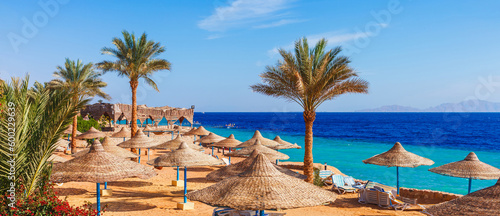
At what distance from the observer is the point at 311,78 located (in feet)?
53.2

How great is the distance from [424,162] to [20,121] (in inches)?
556

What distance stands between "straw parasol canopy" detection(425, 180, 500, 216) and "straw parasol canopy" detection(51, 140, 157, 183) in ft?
26.5

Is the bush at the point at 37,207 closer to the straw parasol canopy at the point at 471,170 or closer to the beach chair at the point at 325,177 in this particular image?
the straw parasol canopy at the point at 471,170

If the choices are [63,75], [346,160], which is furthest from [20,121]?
[346,160]

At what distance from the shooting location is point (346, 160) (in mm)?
35344

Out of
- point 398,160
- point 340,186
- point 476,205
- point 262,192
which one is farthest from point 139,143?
point 476,205

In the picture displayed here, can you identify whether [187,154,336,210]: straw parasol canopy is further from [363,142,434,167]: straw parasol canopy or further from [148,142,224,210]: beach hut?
[363,142,434,167]: straw parasol canopy

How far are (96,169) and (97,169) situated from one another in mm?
27

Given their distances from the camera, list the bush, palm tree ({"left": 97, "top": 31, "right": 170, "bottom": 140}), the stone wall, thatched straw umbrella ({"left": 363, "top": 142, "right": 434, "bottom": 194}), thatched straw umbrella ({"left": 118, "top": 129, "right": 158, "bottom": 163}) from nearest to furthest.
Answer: the bush, thatched straw umbrella ({"left": 363, "top": 142, "right": 434, "bottom": 194}), the stone wall, thatched straw umbrella ({"left": 118, "top": 129, "right": 158, "bottom": 163}), palm tree ({"left": 97, "top": 31, "right": 170, "bottom": 140})

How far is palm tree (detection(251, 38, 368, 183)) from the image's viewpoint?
53.2 ft

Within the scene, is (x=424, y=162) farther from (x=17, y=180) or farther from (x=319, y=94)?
(x=17, y=180)

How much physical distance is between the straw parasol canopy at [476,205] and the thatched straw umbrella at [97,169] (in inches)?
318

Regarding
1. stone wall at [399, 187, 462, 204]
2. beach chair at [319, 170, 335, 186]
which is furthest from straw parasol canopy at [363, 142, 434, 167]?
beach chair at [319, 170, 335, 186]

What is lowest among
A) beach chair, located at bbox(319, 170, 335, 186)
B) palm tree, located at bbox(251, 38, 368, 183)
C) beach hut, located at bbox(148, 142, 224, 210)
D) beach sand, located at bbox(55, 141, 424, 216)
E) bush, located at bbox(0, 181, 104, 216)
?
beach sand, located at bbox(55, 141, 424, 216)
